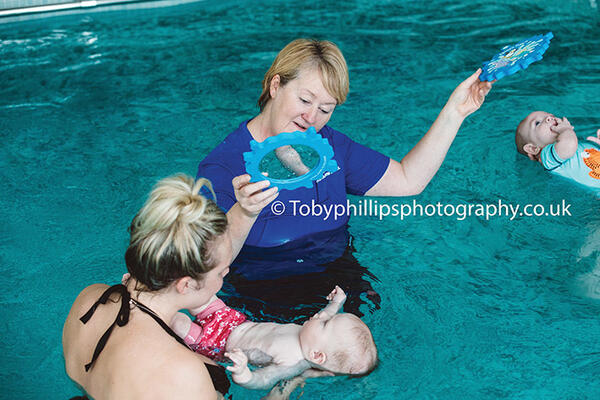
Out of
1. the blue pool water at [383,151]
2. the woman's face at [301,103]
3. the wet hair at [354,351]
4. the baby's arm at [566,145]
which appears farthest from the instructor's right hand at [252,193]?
the baby's arm at [566,145]

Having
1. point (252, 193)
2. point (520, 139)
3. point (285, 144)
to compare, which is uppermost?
point (285, 144)

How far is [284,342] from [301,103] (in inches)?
42.5

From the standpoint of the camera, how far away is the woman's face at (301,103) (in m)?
3.07

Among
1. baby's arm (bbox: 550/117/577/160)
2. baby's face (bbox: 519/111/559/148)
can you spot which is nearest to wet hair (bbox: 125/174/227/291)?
baby's arm (bbox: 550/117/577/160)

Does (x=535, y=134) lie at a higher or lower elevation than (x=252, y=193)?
lower

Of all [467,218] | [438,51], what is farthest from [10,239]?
[438,51]

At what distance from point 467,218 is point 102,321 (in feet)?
8.74

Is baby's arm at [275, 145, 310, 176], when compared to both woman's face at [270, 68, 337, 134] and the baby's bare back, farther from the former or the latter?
the baby's bare back

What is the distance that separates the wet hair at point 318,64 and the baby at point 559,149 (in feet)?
6.35

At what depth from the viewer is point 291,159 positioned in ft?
11.0

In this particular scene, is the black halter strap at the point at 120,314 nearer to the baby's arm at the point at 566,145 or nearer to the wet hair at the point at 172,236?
the wet hair at the point at 172,236

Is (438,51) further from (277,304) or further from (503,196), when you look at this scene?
(277,304)

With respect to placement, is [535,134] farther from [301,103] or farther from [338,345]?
[338,345]

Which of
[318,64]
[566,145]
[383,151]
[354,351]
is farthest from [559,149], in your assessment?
[354,351]
